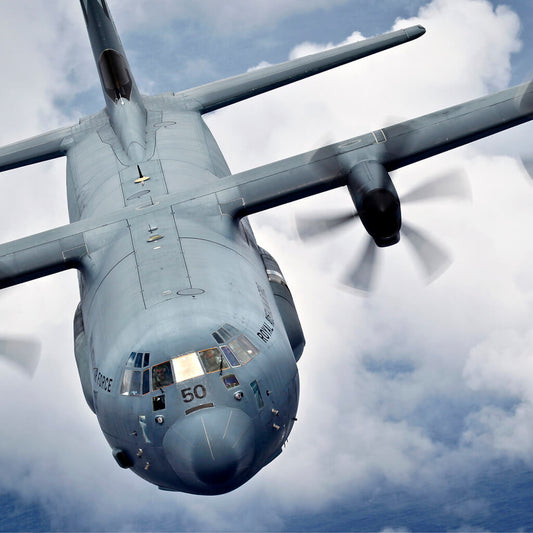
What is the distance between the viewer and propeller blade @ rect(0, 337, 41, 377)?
19922 millimetres

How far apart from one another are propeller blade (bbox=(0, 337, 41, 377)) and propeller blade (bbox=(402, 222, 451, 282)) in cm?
973

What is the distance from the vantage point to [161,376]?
654 inches

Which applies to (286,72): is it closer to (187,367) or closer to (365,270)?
(365,270)

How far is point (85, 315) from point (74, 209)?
7.15 metres

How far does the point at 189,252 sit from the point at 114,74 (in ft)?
35.5

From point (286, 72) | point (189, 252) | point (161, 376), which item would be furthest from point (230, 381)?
point (286, 72)

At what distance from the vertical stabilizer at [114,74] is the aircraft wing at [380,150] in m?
5.80

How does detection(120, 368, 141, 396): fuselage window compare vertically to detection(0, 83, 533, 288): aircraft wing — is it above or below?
below

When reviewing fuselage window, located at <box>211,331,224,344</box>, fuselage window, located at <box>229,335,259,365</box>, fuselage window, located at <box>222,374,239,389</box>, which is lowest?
fuselage window, located at <box>222,374,239,389</box>

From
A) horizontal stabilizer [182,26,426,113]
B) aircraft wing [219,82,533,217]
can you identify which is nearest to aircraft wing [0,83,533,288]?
aircraft wing [219,82,533,217]

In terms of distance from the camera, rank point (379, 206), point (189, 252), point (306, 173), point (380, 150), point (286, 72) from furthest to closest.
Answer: point (286, 72), point (306, 173), point (380, 150), point (379, 206), point (189, 252)

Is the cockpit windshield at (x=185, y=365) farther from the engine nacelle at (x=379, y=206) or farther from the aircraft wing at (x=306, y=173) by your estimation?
the aircraft wing at (x=306, y=173)

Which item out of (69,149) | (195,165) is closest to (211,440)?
(195,165)

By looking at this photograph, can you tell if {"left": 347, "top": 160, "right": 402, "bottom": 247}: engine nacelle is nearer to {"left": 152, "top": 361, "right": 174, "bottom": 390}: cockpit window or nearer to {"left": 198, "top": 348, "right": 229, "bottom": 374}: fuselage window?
{"left": 198, "top": 348, "right": 229, "bottom": 374}: fuselage window
